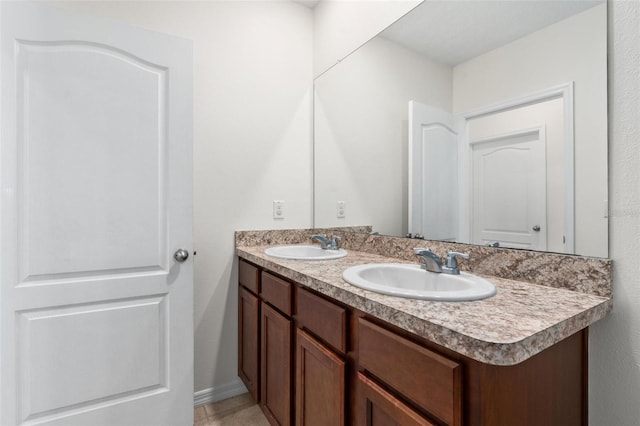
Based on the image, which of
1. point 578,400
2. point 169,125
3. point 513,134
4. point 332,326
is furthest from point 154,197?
point 578,400

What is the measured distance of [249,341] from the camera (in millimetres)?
1755

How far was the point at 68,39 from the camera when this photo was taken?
1.33m

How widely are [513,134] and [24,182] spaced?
1.89 metres

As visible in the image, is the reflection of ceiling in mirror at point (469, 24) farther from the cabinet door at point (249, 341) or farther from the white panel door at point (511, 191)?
the cabinet door at point (249, 341)

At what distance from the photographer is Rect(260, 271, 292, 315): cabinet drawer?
1308 millimetres

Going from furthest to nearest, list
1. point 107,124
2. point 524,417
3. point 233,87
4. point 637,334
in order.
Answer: point 233,87 < point 107,124 < point 637,334 < point 524,417

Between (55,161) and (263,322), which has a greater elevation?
(55,161)

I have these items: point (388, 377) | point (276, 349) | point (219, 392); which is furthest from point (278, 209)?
point (388, 377)

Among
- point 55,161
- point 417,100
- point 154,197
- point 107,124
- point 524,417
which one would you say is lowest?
point 524,417

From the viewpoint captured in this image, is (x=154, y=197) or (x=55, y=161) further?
(x=154, y=197)

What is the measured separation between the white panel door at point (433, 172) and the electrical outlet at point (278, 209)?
90cm

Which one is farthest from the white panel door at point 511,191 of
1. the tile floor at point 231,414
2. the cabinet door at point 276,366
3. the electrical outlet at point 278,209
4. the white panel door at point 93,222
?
the tile floor at point 231,414

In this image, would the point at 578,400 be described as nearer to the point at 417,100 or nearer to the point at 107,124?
the point at 417,100

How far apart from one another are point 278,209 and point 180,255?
71cm
